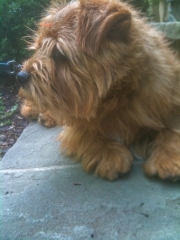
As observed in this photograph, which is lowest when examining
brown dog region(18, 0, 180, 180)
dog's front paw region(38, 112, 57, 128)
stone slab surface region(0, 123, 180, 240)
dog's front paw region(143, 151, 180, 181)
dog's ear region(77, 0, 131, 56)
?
dog's front paw region(38, 112, 57, 128)

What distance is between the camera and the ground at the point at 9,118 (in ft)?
13.0

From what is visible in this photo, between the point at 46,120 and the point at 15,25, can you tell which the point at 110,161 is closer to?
the point at 46,120

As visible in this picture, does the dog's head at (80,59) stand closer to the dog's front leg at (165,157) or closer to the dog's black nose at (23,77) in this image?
the dog's black nose at (23,77)

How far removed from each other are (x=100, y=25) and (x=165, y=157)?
1.08 metres

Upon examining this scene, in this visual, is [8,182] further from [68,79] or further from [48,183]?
[68,79]

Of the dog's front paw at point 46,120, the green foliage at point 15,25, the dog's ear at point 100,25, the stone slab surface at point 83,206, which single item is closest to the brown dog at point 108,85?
the dog's ear at point 100,25

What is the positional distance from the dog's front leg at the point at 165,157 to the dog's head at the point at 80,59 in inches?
22.8

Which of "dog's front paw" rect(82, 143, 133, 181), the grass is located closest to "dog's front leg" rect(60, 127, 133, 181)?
"dog's front paw" rect(82, 143, 133, 181)

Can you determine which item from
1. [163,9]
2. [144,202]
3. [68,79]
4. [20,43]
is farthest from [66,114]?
[163,9]

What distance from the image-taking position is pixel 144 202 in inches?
85.4

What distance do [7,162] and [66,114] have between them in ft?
2.93

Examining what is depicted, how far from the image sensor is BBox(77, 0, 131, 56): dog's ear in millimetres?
2336

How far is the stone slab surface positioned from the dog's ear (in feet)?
3.27

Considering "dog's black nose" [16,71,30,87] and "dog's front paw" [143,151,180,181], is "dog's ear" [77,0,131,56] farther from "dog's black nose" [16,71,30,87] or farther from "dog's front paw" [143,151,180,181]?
"dog's front paw" [143,151,180,181]
